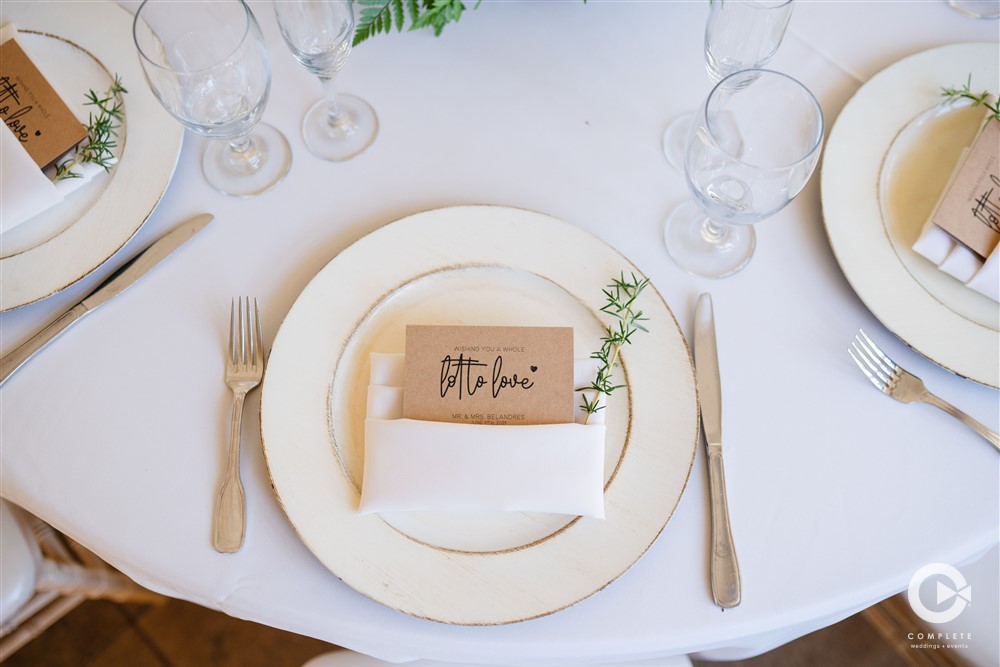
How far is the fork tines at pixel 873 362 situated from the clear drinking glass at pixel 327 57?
0.66 meters

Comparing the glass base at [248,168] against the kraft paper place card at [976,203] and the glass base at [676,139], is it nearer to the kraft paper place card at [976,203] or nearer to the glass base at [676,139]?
the glass base at [676,139]

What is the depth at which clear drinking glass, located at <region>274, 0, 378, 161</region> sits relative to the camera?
798 millimetres

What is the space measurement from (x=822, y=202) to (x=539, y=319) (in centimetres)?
38

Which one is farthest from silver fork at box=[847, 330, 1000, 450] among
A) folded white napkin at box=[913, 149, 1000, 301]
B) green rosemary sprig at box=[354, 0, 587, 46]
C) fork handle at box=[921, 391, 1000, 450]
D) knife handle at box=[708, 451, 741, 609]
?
green rosemary sprig at box=[354, 0, 587, 46]

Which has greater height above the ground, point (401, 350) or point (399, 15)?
point (399, 15)

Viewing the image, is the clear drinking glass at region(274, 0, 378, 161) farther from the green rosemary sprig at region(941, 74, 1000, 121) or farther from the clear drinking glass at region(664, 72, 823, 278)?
the green rosemary sprig at region(941, 74, 1000, 121)

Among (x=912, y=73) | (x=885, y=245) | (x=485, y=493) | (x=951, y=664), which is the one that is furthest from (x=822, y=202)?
(x=951, y=664)

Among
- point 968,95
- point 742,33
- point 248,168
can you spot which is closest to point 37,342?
point 248,168

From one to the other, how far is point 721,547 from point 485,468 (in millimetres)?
262

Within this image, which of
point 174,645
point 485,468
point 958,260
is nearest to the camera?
point 485,468

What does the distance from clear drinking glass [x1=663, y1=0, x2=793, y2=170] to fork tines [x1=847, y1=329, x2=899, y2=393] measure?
0.33 metres

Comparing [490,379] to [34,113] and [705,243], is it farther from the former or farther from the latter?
[34,113]

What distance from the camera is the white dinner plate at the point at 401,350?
669mm

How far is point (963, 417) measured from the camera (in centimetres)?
77
